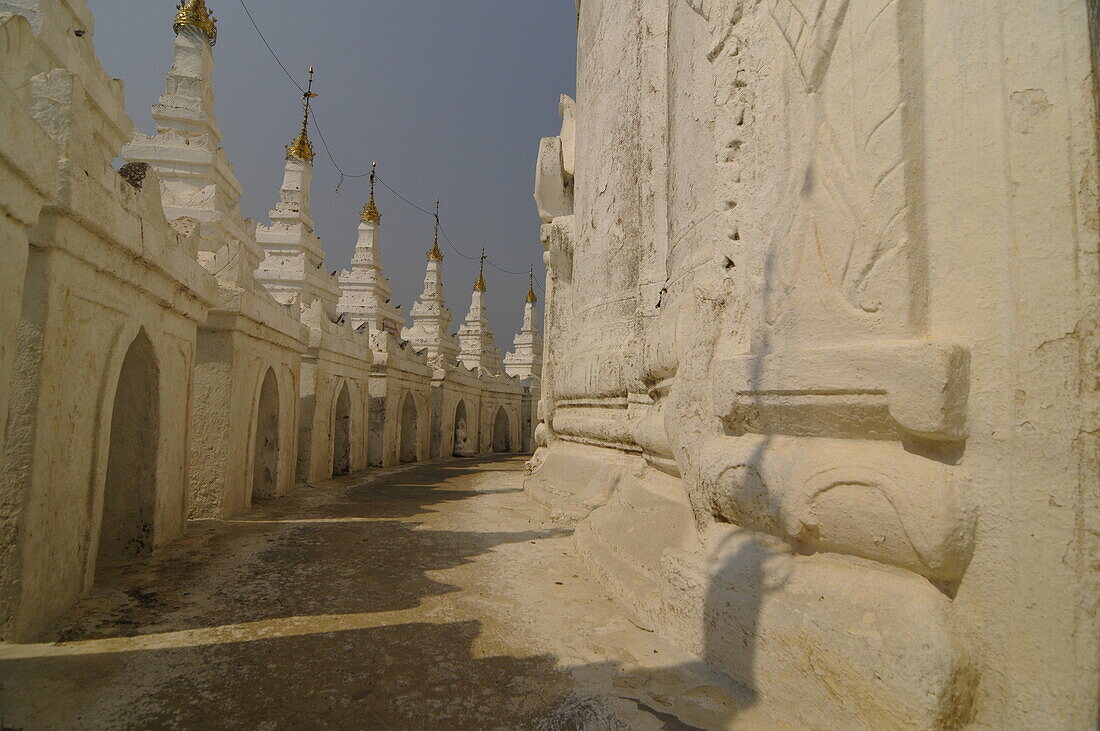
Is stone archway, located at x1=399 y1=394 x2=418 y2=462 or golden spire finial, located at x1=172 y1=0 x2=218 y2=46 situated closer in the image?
golden spire finial, located at x1=172 y1=0 x2=218 y2=46

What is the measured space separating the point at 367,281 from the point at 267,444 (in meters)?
12.3

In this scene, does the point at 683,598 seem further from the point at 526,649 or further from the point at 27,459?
the point at 27,459

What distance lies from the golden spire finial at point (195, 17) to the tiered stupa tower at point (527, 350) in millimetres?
17588

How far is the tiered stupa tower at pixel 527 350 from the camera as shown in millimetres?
27031

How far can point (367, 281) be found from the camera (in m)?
18.9

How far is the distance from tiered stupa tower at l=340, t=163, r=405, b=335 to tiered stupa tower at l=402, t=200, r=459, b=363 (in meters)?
1.88

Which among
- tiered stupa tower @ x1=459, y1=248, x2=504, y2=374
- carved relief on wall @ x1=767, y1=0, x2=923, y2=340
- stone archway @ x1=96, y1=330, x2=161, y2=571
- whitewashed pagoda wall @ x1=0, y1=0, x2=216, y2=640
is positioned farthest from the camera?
tiered stupa tower @ x1=459, y1=248, x2=504, y2=374

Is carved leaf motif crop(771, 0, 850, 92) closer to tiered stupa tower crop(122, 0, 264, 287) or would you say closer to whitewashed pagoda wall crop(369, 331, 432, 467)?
tiered stupa tower crop(122, 0, 264, 287)

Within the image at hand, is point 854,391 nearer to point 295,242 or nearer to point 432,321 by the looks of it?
point 295,242

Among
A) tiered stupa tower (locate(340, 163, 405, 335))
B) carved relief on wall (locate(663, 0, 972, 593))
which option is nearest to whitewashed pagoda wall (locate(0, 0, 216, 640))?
carved relief on wall (locate(663, 0, 972, 593))

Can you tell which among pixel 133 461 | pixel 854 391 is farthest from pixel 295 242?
pixel 854 391

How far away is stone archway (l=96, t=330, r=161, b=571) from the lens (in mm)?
4191

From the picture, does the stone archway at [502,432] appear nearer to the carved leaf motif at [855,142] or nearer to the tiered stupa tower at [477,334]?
the tiered stupa tower at [477,334]

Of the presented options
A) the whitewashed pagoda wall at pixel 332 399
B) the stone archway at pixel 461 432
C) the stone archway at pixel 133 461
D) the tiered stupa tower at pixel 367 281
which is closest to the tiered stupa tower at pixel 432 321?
the tiered stupa tower at pixel 367 281
